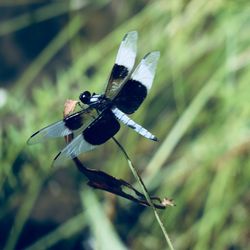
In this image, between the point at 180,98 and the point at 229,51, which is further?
the point at 180,98

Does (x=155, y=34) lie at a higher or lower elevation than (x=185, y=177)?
higher

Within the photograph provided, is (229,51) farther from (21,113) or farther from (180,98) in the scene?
(21,113)

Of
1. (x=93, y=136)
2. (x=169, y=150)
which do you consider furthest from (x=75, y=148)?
(x=169, y=150)

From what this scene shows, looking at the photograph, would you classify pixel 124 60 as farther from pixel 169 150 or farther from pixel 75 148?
pixel 169 150

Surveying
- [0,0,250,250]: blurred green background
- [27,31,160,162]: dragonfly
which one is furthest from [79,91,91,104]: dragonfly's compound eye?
[0,0,250,250]: blurred green background

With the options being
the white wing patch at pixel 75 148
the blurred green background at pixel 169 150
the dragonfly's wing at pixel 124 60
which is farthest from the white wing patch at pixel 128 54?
the blurred green background at pixel 169 150

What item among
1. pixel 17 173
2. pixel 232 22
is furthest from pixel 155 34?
pixel 17 173

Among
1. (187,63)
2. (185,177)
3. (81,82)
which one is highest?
(81,82)
